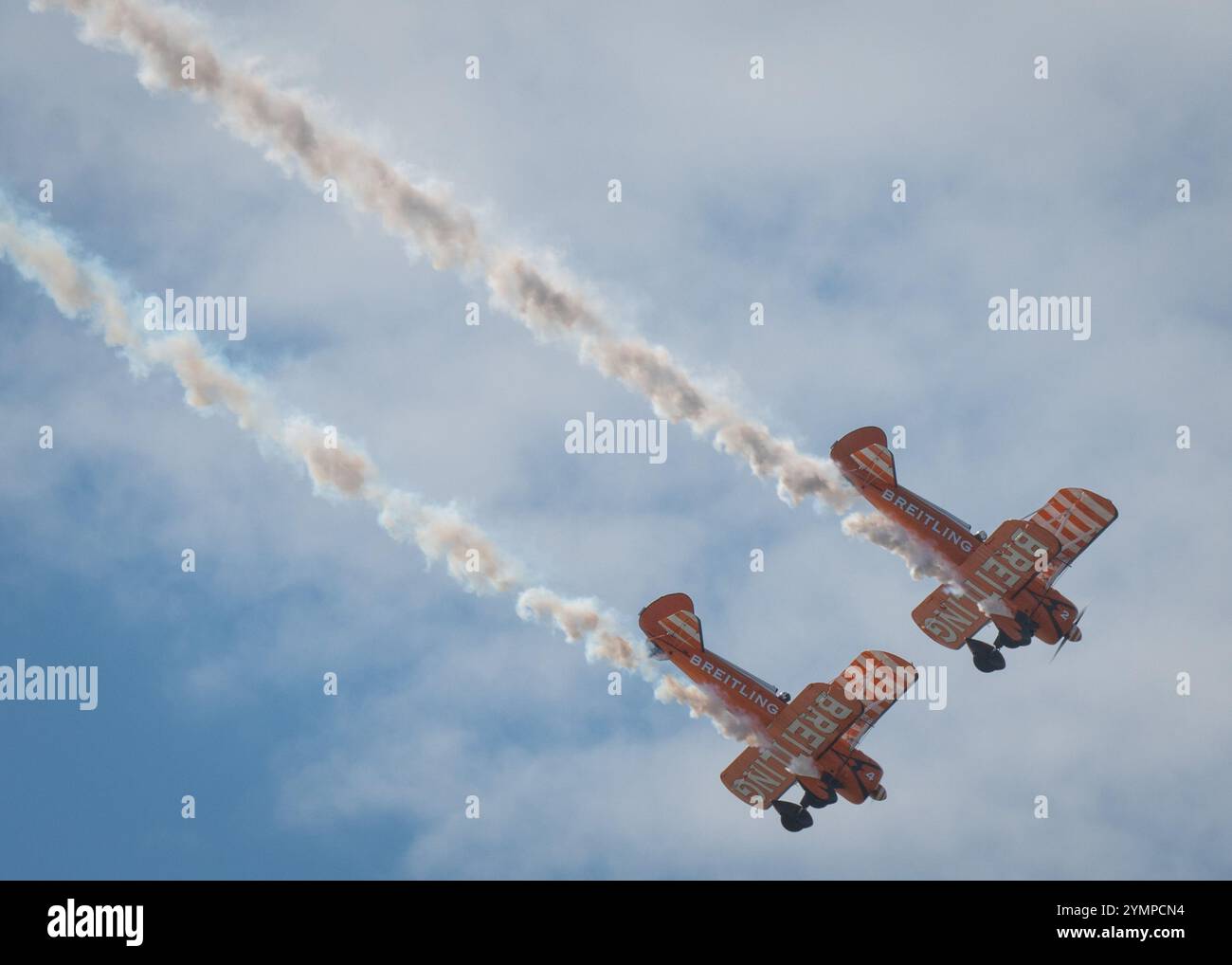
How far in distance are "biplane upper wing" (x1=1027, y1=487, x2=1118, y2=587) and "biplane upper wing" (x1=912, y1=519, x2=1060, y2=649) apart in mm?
269

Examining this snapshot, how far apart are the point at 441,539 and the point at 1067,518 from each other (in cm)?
2178

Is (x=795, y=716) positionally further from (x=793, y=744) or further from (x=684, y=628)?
(x=684, y=628)

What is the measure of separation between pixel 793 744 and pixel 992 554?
1003 centimetres

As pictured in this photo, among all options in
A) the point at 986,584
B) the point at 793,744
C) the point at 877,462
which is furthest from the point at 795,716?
the point at 877,462

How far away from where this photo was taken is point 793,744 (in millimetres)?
96125

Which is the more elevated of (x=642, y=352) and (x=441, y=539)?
(x=642, y=352)

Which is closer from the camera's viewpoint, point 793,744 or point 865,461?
point 793,744

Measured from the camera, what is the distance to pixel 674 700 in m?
96.9

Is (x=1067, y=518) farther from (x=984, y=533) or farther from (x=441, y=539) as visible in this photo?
(x=441, y=539)

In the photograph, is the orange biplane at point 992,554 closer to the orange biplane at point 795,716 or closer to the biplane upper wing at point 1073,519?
the biplane upper wing at point 1073,519
